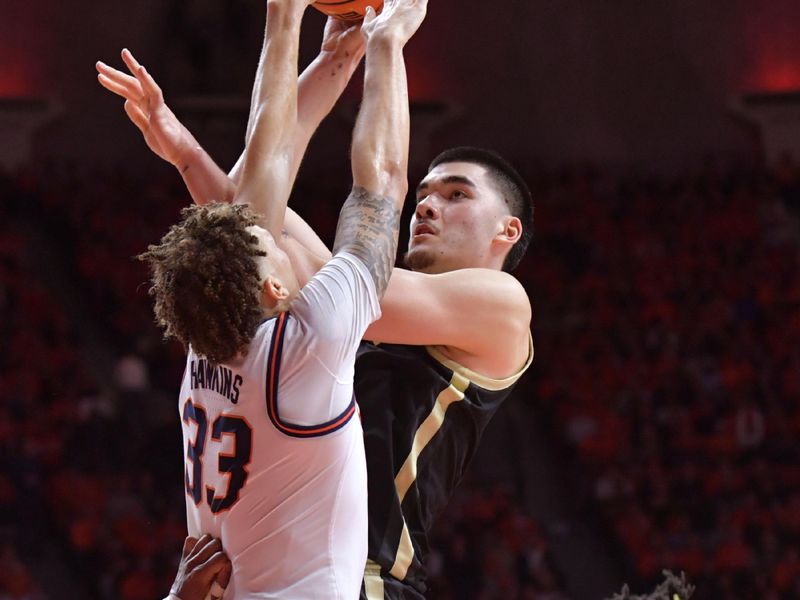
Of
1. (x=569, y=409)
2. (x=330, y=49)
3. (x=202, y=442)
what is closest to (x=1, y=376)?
(x=569, y=409)

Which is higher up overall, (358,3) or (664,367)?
(358,3)

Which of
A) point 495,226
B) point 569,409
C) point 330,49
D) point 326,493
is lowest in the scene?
point 569,409

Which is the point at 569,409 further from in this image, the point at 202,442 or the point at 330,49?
the point at 202,442

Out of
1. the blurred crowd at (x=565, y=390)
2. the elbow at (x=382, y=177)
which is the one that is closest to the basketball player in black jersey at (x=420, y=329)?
the elbow at (x=382, y=177)

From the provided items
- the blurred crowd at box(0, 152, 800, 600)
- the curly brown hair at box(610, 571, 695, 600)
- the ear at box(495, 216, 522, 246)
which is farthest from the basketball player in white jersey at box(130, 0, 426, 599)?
the blurred crowd at box(0, 152, 800, 600)

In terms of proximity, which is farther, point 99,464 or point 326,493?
point 99,464

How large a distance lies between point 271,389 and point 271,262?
284 mm

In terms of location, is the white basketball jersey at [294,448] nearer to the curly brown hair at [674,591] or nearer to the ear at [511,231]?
the ear at [511,231]

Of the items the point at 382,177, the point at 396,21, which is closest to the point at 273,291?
the point at 382,177

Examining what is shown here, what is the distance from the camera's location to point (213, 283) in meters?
2.46

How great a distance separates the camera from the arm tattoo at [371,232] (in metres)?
2.68

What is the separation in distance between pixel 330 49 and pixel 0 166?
1241 cm

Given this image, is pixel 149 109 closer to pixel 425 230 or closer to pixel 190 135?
pixel 190 135

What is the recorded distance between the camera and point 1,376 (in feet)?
34.2
